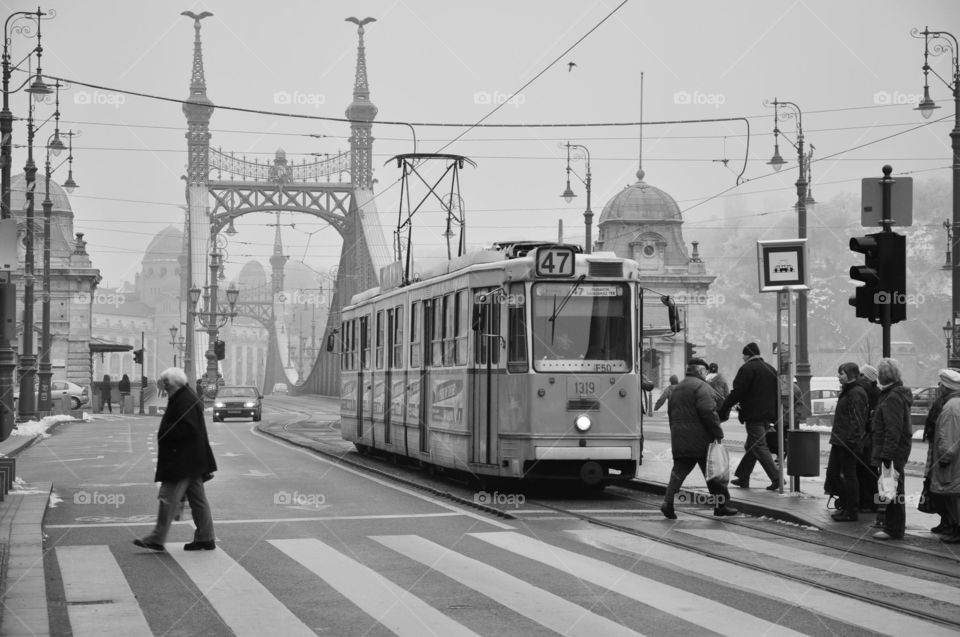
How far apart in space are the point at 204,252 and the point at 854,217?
220 ft

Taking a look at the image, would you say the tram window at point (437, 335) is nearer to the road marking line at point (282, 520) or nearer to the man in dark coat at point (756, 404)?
the man in dark coat at point (756, 404)

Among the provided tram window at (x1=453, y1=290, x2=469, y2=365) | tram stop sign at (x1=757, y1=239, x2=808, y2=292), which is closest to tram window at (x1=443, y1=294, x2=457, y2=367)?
tram window at (x1=453, y1=290, x2=469, y2=365)

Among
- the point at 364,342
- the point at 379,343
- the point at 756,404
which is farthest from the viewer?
the point at 364,342

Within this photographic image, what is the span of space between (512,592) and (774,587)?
185 centimetres

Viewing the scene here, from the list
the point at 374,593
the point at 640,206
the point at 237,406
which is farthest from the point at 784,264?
the point at 640,206

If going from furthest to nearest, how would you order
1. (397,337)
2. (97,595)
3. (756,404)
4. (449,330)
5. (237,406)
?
(237,406), (397,337), (449,330), (756,404), (97,595)

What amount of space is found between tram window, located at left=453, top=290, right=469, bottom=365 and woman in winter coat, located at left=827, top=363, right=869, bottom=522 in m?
5.20

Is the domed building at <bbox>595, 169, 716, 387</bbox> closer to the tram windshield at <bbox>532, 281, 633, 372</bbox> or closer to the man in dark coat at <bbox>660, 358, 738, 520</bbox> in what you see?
the tram windshield at <bbox>532, 281, 633, 372</bbox>

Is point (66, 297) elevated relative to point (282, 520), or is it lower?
elevated

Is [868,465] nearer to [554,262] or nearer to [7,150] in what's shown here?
[554,262]

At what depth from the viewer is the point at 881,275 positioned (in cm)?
1479

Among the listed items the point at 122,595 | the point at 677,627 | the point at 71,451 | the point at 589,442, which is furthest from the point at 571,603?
the point at 71,451

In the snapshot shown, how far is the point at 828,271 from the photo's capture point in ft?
→ 420

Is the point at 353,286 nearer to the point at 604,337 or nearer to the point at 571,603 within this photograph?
the point at 604,337
